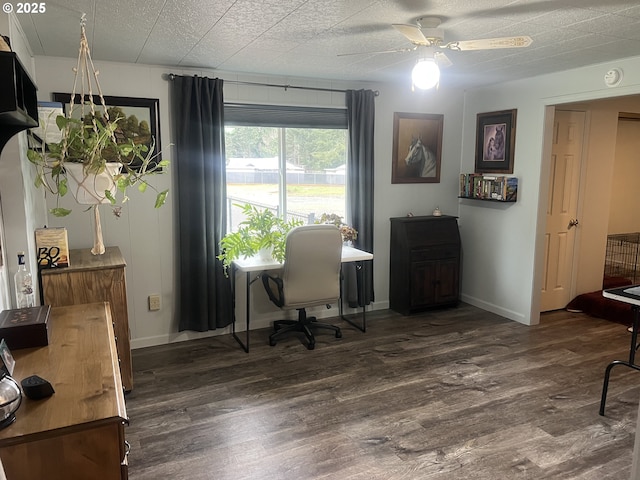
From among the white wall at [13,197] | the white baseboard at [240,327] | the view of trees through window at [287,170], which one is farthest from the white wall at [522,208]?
the white wall at [13,197]

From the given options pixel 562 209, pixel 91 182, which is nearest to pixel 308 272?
pixel 91 182

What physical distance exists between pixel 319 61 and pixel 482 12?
57.4 inches

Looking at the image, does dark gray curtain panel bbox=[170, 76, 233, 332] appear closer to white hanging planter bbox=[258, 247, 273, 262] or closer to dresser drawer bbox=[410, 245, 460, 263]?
white hanging planter bbox=[258, 247, 273, 262]

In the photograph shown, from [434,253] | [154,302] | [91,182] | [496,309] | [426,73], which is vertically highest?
[426,73]

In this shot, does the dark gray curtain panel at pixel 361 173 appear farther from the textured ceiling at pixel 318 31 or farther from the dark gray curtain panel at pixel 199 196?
the dark gray curtain panel at pixel 199 196

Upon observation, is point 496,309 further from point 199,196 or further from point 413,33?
point 413,33

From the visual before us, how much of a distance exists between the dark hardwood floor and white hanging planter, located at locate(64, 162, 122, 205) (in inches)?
56.4

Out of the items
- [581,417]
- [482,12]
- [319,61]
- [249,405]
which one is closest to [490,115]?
[319,61]

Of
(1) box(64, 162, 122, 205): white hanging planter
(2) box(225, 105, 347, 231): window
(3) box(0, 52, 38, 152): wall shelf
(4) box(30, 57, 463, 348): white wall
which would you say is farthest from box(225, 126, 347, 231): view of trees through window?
(1) box(64, 162, 122, 205): white hanging planter

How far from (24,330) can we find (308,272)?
221cm

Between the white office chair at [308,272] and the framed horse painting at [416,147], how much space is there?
1.45m

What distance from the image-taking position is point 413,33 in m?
2.37

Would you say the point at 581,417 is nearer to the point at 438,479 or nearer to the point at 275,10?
the point at 438,479

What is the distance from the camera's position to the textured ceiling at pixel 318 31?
229 cm
